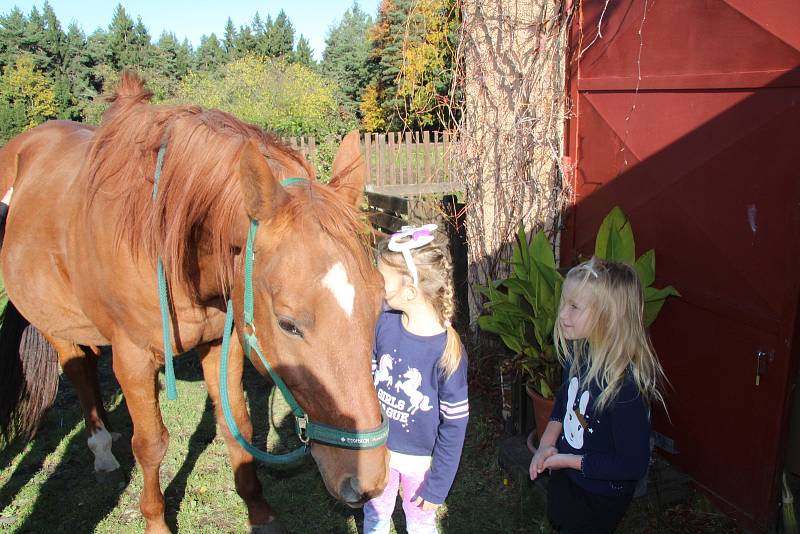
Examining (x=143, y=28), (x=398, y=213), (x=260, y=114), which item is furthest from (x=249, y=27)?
(x=398, y=213)

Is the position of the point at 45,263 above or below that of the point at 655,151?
below

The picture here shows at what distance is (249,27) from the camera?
62.8 m

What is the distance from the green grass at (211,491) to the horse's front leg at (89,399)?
0.44 feet

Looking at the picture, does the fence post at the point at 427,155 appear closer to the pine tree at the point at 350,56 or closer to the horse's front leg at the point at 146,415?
the horse's front leg at the point at 146,415

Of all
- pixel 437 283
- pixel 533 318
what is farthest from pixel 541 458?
pixel 533 318

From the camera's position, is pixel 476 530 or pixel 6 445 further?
pixel 6 445

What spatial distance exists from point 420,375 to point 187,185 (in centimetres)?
109

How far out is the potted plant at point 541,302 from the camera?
266 centimetres

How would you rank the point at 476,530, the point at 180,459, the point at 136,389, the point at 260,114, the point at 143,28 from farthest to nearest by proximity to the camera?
the point at 143,28 → the point at 260,114 → the point at 180,459 → the point at 476,530 → the point at 136,389

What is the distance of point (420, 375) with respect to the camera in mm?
1973

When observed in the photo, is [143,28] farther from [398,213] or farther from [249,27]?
[398,213]

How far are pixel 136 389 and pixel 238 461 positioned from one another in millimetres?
669

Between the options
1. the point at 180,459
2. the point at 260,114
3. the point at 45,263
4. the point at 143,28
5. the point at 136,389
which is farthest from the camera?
the point at 143,28

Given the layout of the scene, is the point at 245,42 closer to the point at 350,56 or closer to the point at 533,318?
the point at 350,56
